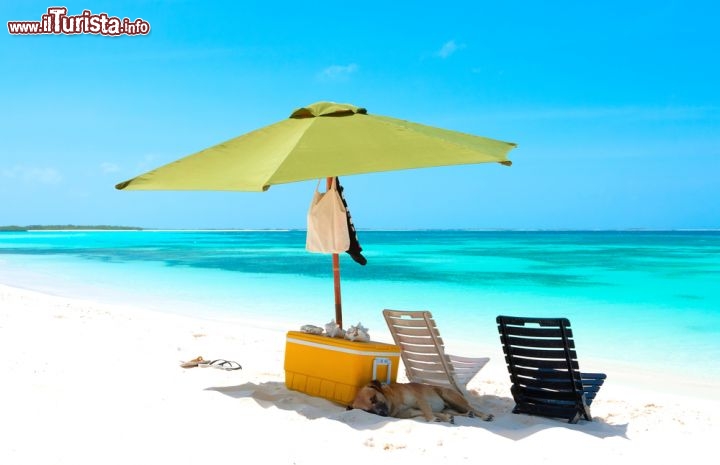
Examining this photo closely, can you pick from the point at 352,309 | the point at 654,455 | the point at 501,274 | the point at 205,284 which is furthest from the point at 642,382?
the point at 501,274

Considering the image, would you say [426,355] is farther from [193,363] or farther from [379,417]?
[193,363]

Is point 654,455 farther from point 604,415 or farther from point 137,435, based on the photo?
point 137,435

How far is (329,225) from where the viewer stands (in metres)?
4.82

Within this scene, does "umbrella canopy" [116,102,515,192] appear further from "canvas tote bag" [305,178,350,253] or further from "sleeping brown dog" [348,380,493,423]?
"sleeping brown dog" [348,380,493,423]

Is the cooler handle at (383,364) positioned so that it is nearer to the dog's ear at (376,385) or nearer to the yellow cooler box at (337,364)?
the yellow cooler box at (337,364)

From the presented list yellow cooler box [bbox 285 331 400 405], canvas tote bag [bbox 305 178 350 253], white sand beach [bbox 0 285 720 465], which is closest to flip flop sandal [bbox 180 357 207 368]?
white sand beach [bbox 0 285 720 465]

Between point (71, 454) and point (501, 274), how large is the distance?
19707mm

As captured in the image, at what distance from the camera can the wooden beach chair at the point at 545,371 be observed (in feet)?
14.0

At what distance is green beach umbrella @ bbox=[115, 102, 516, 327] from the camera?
410 cm

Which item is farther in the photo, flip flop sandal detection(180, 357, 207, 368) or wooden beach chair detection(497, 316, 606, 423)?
flip flop sandal detection(180, 357, 207, 368)

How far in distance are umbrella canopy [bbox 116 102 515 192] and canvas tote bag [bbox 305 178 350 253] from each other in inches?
18.7

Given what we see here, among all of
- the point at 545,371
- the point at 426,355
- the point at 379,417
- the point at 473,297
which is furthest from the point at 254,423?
the point at 473,297

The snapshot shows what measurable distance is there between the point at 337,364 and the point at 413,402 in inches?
22.5

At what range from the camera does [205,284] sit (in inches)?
704
